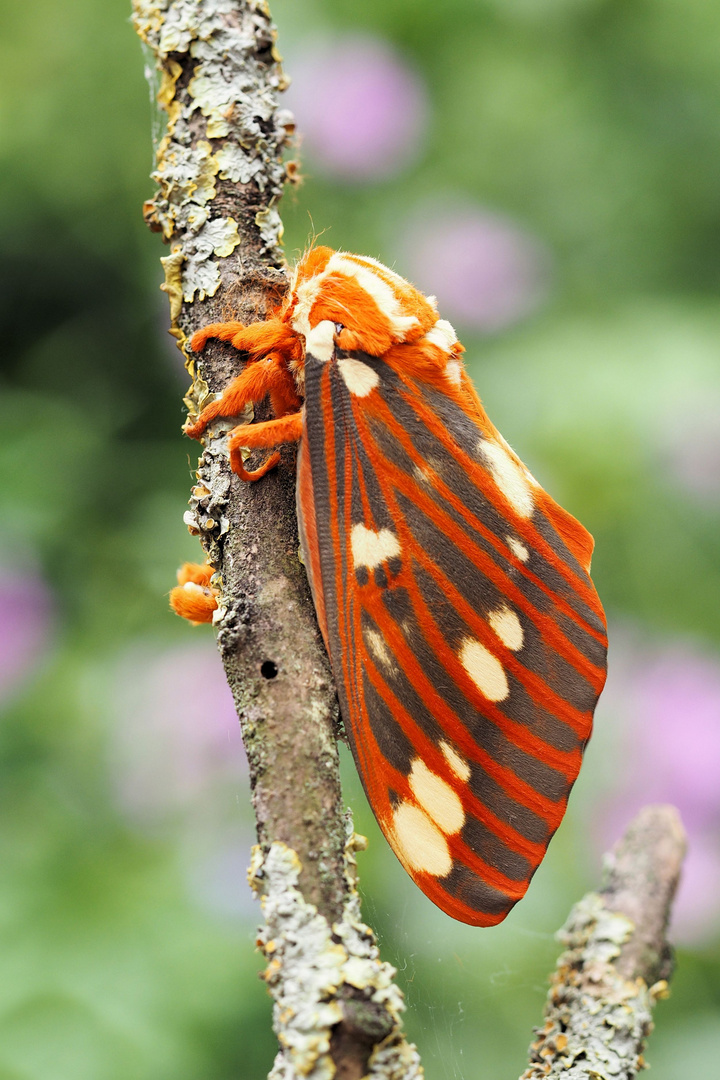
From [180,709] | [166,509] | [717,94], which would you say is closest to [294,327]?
[180,709]

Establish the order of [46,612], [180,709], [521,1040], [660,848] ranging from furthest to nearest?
[46,612], [180,709], [521,1040], [660,848]

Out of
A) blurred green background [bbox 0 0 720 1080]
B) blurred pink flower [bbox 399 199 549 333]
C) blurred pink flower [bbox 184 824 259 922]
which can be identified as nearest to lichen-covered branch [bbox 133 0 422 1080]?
blurred green background [bbox 0 0 720 1080]

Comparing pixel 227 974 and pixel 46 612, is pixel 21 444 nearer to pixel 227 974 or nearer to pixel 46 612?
pixel 46 612

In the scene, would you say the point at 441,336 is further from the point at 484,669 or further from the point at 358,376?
the point at 484,669

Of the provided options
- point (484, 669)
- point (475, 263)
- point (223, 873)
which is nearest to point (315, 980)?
point (484, 669)

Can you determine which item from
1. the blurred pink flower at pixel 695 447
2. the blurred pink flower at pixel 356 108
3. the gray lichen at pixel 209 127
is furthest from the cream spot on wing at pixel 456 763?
the blurred pink flower at pixel 356 108

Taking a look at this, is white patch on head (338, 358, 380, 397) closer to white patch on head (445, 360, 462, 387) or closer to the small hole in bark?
white patch on head (445, 360, 462, 387)

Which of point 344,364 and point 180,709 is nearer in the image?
point 344,364

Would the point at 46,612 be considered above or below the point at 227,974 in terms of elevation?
above
